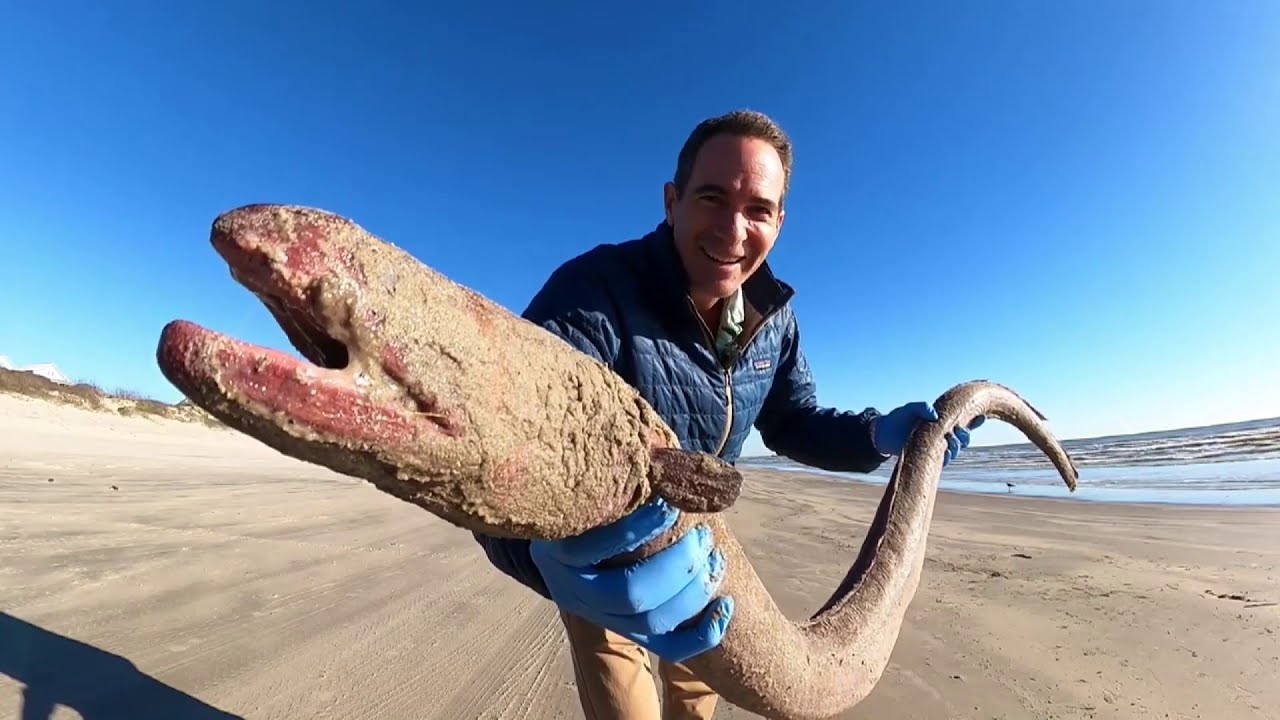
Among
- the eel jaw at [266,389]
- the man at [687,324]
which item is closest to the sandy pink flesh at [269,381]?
the eel jaw at [266,389]

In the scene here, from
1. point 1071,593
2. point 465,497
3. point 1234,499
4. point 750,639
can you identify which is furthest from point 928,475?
point 1234,499

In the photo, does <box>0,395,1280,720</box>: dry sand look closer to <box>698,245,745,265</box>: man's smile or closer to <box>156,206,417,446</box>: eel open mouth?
<box>698,245,745,265</box>: man's smile

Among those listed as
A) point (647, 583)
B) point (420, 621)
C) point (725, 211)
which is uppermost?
point (725, 211)

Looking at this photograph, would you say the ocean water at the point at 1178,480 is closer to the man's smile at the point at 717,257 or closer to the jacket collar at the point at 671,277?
the jacket collar at the point at 671,277

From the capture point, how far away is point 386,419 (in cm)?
81

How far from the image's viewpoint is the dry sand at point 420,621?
2.87 m

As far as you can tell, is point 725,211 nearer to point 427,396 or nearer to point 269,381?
point 427,396

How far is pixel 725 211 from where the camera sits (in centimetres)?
217

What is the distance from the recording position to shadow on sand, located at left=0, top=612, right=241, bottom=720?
→ 2.53 metres

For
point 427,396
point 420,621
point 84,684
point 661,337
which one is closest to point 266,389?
point 427,396

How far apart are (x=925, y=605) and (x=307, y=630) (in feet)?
14.4

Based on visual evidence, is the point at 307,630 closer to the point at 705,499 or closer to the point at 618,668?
the point at 618,668

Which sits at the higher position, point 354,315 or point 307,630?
point 354,315

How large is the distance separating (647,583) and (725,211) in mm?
1342
